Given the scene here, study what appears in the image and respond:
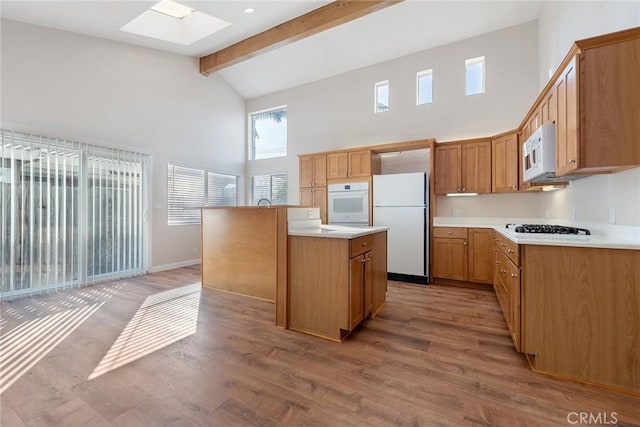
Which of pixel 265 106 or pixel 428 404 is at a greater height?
pixel 265 106

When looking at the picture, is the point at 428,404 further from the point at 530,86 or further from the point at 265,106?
the point at 265,106

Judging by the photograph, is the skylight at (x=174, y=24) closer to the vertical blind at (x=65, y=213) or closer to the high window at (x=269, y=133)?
the vertical blind at (x=65, y=213)

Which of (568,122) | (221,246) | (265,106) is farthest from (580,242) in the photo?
(265,106)

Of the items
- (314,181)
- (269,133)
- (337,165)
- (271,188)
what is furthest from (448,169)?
(269,133)

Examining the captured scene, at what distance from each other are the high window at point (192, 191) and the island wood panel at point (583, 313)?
17.7 feet

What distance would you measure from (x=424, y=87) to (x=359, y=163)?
182 centimetres

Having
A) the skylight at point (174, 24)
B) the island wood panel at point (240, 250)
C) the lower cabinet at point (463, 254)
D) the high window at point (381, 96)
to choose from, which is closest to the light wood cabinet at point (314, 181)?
the high window at point (381, 96)

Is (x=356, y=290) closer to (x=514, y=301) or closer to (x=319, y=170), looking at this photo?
(x=514, y=301)

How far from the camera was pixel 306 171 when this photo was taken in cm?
555

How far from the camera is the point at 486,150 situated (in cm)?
414

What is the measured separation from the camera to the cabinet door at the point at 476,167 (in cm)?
413

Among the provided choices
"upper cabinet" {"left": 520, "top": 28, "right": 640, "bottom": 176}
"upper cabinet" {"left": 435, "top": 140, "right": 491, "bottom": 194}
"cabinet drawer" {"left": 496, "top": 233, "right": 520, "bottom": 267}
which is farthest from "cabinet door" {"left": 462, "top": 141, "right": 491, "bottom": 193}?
"upper cabinet" {"left": 520, "top": 28, "right": 640, "bottom": 176}

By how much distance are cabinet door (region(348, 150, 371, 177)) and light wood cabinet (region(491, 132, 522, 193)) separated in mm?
1846

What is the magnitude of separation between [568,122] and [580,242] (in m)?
0.89
